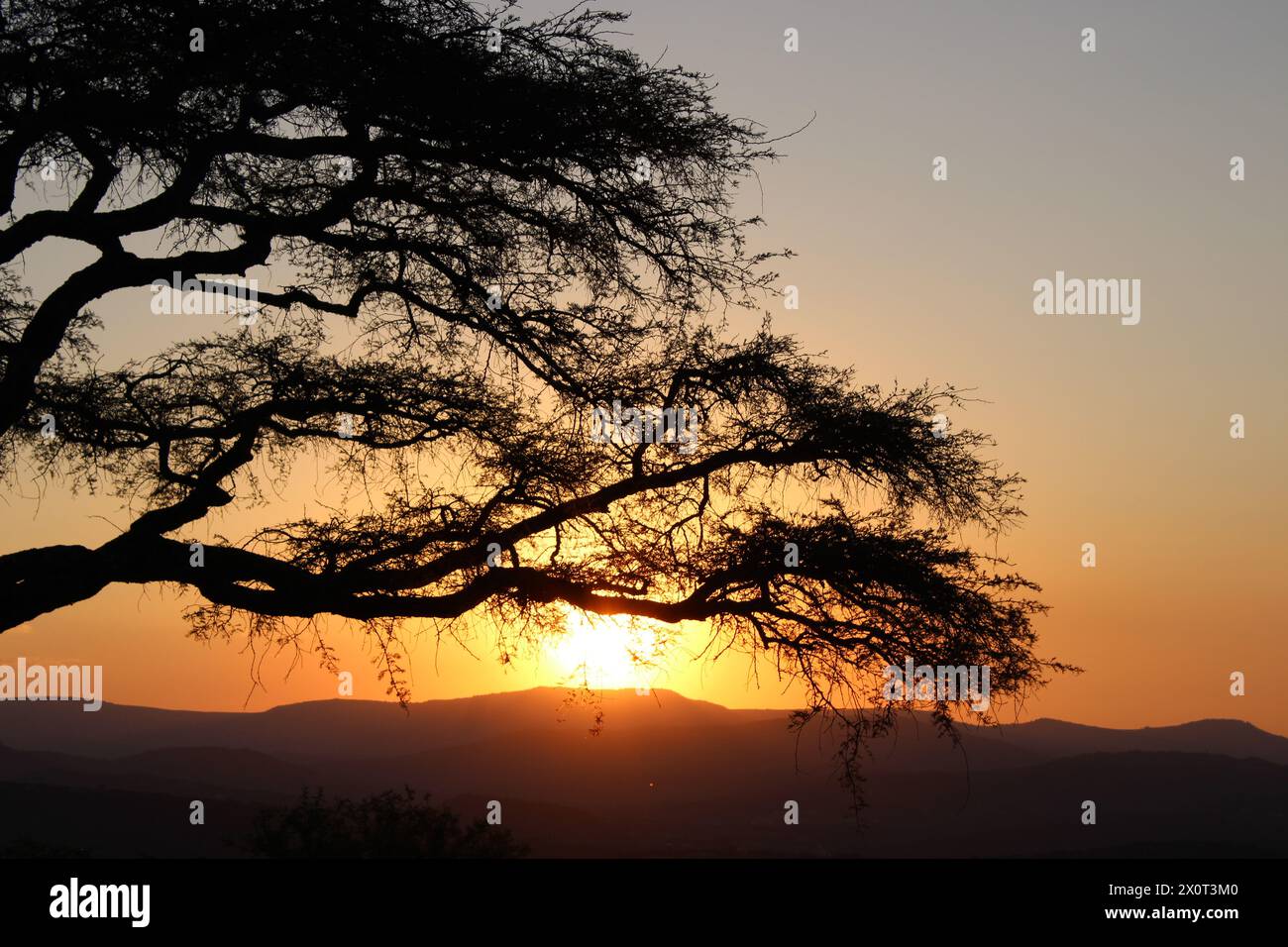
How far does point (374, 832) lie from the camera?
45.0 ft

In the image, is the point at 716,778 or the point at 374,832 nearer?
the point at 374,832

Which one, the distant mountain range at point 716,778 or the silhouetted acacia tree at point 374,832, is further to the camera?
the distant mountain range at point 716,778

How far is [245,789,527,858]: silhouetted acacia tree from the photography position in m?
13.5

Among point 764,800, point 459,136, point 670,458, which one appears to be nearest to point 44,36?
point 459,136

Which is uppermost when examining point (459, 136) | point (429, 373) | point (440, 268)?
point (459, 136)

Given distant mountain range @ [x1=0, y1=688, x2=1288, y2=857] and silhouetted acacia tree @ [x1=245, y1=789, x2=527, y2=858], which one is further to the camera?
distant mountain range @ [x1=0, y1=688, x2=1288, y2=857]

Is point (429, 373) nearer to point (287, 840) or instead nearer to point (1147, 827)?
point (287, 840)

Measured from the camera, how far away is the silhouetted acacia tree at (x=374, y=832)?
13516 millimetres

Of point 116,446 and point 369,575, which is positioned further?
point 116,446

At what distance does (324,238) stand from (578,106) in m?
2.61

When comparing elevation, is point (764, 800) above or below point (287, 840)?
below

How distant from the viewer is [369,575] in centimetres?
979
